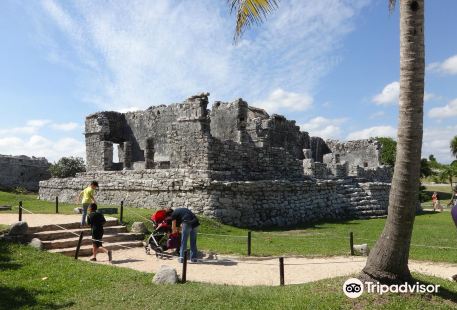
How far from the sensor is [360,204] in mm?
23656

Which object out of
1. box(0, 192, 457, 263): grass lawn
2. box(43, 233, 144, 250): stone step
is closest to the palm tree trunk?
box(0, 192, 457, 263): grass lawn

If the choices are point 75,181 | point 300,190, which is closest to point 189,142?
A: point 300,190

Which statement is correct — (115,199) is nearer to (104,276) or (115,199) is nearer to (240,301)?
(104,276)

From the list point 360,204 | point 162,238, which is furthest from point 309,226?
point 162,238

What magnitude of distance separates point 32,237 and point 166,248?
348 cm

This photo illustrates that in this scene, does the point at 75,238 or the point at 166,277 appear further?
the point at 75,238

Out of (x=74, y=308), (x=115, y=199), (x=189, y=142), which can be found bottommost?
(x=74, y=308)

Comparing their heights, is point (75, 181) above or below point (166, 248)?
above

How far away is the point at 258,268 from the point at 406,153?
16.7ft

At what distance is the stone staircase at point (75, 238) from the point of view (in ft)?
37.8

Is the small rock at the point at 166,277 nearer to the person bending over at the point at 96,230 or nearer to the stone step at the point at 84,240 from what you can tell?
the person bending over at the point at 96,230

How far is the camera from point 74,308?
23.4 feet

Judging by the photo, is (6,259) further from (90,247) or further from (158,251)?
(158,251)

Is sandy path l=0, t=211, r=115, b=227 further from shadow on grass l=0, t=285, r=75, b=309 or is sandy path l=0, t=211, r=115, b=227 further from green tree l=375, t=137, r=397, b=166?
green tree l=375, t=137, r=397, b=166
